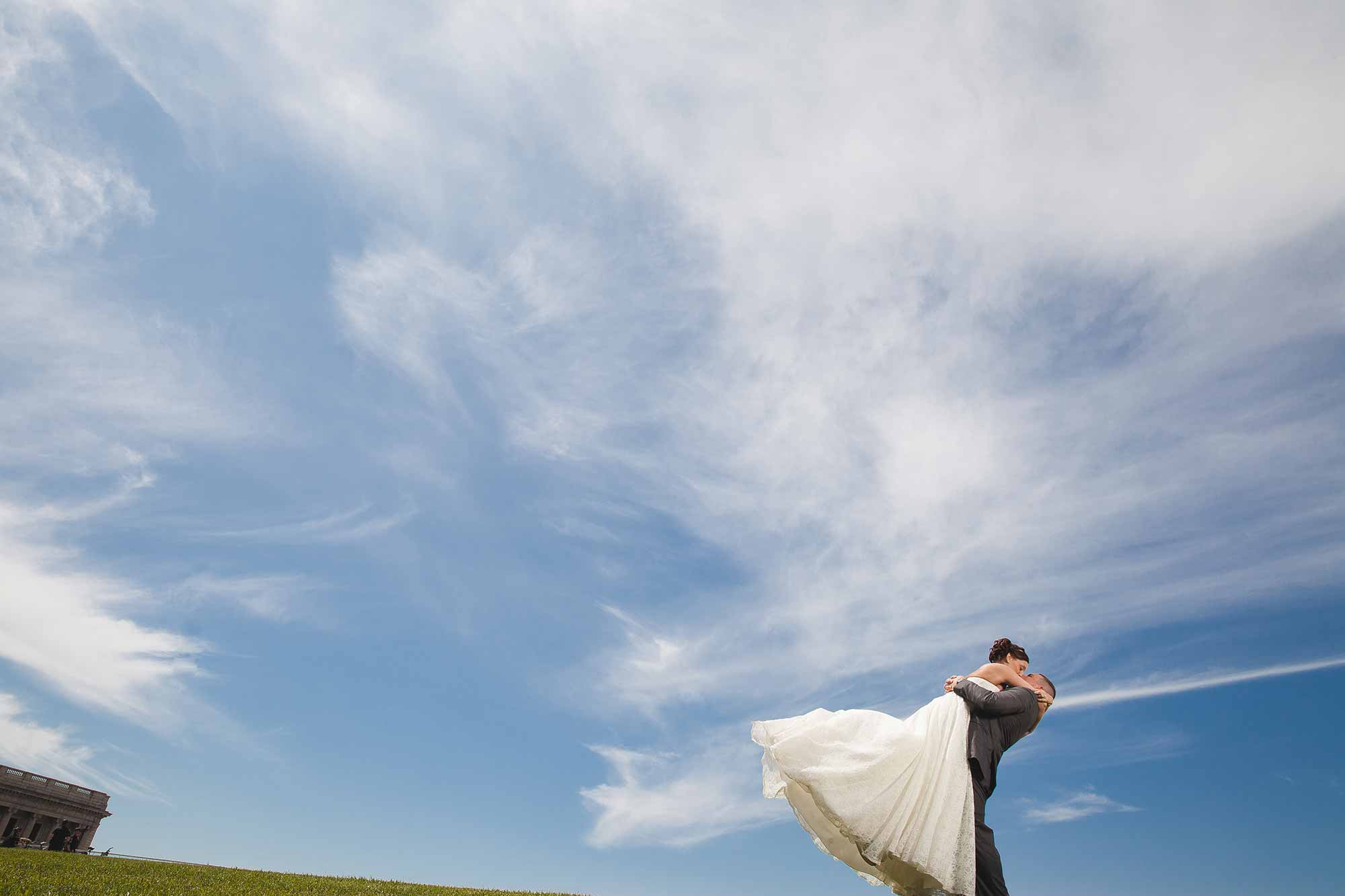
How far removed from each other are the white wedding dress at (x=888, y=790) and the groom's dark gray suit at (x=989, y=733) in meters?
0.14

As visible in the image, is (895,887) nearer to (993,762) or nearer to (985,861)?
(985,861)

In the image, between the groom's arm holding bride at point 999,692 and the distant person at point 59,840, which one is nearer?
the groom's arm holding bride at point 999,692

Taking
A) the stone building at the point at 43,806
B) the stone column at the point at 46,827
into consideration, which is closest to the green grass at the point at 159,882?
the stone building at the point at 43,806

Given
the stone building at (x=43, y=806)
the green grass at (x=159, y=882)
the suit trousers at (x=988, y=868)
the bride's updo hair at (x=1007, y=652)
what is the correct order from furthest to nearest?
the stone building at (x=43, y=806)
the green grass at (x=159, y=882)
the bride's updo hair at (x=1007, y=652)
the suit trousers at (x=988, y=868)

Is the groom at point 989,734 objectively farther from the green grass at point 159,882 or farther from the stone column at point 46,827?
the stone column at point 46,827

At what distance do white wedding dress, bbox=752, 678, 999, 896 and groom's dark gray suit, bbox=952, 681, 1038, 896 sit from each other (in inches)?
5.4

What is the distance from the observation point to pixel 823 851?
32.6 feet

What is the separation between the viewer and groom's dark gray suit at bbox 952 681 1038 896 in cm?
841

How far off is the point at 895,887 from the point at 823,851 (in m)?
1.03

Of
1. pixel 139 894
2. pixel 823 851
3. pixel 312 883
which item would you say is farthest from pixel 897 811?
pixel 312 883

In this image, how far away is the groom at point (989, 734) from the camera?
27.4 feet

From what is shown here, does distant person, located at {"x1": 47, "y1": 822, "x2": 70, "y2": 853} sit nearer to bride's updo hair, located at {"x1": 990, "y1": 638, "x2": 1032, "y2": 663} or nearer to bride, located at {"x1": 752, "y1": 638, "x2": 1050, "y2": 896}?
bride, located at {"x1": 752, "y1": 638, "x2": 1050, "y2": 896}

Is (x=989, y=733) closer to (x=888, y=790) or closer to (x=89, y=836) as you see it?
(x=888, y=790)

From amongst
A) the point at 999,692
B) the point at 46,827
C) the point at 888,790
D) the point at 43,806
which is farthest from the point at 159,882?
the point at 46,827
